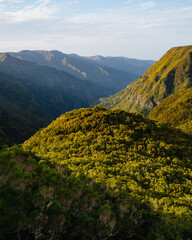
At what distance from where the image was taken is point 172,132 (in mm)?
79312

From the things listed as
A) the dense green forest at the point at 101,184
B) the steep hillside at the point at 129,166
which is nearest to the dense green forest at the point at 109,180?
the steep hillside at the point at 129,166

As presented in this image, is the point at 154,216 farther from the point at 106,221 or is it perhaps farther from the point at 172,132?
the point at 172,132

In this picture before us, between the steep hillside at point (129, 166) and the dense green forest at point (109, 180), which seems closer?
the dense green forest at point (109, 180)

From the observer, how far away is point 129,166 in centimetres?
5116

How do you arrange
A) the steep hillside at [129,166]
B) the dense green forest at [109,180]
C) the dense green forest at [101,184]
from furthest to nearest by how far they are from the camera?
the steep hillside at [129,166]
the dense green forest at [109,180]
the dense green forest at [101,184]

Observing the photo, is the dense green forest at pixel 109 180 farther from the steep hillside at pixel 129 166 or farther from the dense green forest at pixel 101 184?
the dense green forest at pixel 101 184

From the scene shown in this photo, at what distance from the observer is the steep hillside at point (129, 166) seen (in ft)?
88.5

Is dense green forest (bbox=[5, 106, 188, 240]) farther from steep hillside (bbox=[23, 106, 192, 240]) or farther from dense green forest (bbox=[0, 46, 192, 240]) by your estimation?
dense green forest (bbox=[0, 46, 192, 240])

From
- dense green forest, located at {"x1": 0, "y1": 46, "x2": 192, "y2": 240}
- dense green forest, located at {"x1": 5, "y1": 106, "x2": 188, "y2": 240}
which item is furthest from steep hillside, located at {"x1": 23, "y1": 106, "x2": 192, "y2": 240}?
dense green forest, located at {"x1": 0, "y1": 46, "x2": 192, "y2": 240}

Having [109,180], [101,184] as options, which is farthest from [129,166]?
[101,184]

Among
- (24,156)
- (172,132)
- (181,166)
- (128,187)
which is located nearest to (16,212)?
(24,156)

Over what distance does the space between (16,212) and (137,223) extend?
699 inches

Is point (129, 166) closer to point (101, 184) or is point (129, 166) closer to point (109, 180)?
point (109, 180)

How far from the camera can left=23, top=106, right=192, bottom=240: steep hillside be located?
2698 cm
